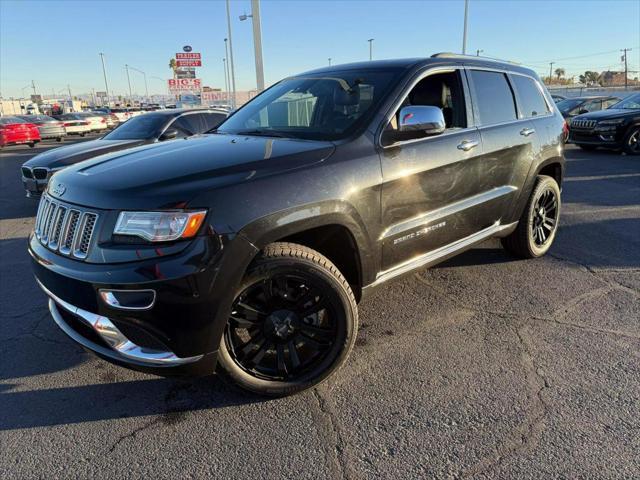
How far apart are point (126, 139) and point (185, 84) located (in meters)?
24.7

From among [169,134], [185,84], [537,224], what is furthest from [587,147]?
[185,84]

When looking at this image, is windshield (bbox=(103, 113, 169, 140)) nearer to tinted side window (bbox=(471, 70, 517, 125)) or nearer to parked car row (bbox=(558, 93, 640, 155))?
tinted side window (bbox=(471, 70, 517, 125))

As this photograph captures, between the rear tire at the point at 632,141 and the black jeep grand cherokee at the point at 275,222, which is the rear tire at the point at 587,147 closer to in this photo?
the rear tire at the point at 632,141

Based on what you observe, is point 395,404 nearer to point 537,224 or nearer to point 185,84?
point 537,224

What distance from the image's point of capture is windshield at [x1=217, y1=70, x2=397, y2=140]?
315 centimetres

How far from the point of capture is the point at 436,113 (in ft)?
9.69

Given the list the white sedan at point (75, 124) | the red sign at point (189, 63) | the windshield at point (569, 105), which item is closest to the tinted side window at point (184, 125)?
the windshield at point (569, 105)

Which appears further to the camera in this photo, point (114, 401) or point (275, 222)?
point (114, 401)

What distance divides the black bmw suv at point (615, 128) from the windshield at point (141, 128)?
1131 cm

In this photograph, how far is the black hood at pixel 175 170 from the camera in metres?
2.28

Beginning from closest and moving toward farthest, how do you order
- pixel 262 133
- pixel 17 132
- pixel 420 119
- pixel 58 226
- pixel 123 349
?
pixel 123 349 → pixel 58 226 → pixel 420 119 → pixel 262 133 → pixel 17 132

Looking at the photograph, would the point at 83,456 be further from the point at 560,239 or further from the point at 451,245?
the point at 560,239

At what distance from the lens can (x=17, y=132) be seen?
21.0 metres

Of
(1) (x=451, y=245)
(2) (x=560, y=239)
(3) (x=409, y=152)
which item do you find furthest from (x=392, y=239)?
(2) (x=560, y=239)
